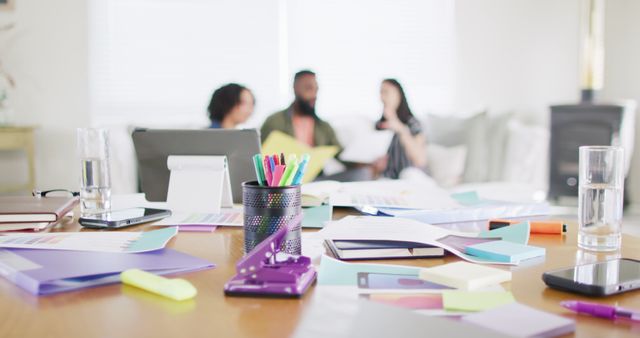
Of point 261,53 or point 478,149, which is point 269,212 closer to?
point 478,149

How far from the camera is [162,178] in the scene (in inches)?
57.1

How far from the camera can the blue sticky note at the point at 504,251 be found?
0.93 meters

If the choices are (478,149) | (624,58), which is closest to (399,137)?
(478,149)

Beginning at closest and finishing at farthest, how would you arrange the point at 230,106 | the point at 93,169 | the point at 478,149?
the point at 93,169 < the point at 230,106 < the point at 478,149

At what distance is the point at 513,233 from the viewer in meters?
1.09

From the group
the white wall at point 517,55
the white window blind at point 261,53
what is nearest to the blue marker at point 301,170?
the white window blind at point 261,53

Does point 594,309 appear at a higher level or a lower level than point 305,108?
lower

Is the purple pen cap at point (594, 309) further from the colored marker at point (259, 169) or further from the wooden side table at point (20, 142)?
the wooden side table at point (20, 142)

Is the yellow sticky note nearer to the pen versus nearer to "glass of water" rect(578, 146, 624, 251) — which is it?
"glass of water" rect(578, 146, 624, 251)

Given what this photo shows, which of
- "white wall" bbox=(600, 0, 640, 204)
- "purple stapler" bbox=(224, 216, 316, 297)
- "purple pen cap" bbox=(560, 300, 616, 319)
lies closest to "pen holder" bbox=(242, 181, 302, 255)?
"purple stapler" bbox=(224, 216, 316, 297)

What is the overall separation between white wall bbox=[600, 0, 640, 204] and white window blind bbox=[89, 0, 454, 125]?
3.91 feet

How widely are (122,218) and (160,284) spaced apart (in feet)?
1.78

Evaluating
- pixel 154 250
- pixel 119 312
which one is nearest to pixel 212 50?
pixel 154 250

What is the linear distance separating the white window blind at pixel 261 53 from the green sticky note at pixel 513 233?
2900mm
